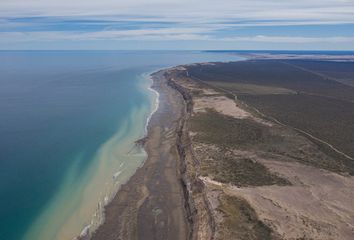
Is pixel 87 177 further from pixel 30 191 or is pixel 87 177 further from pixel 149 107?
pixel 149 107

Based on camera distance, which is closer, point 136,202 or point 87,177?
point 136,202

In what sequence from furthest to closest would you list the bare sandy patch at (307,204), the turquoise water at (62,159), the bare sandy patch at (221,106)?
1. the bare sandy patch at (221,106)
2. the turquoise water at (62,159)
3. the bare sandy patch at (307,204)

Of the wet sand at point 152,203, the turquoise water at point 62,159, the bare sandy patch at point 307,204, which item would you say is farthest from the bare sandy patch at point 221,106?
the bare sandy patch at point 307,204

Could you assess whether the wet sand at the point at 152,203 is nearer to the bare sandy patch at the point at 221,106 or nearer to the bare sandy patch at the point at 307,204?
the bare sandy patch at the point at 307,204

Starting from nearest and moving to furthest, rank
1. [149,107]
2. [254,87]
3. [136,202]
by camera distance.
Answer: [136,202] < [149,107] < [254,87]

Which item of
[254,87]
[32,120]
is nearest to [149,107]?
[32,120]

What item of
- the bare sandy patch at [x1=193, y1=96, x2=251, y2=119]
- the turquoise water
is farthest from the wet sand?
the bare sandy patch at [x1=193, y1=96, x2=251, y2=119]

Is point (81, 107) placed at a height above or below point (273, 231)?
below

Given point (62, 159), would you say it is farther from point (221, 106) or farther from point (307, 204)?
point (221, 106)

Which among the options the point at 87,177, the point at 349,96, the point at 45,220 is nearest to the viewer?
the point at 45,220
